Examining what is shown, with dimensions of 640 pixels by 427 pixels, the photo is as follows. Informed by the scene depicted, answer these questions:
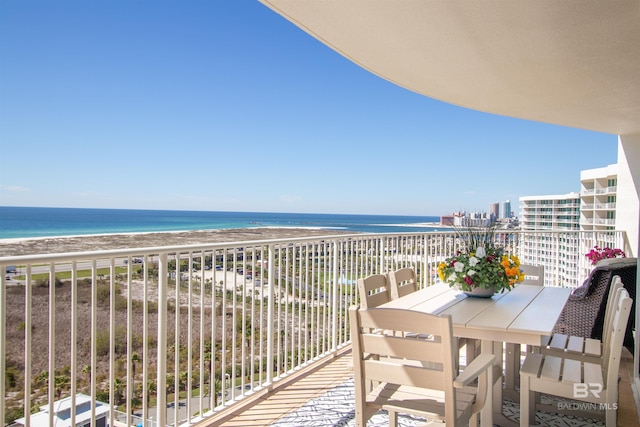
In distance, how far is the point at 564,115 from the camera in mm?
5574

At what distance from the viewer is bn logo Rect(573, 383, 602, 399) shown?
88.6 inches

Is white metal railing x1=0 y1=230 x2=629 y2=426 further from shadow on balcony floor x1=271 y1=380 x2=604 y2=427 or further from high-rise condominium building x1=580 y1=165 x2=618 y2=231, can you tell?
high-rise condominium building x1=580 y1=165 x2=618 y2=231

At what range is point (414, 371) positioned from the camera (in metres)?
1.79

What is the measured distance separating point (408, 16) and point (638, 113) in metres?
3.93

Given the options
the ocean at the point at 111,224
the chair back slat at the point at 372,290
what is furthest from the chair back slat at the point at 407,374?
the ocean at the point at 111,224

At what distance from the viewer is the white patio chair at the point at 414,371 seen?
1.68 metres

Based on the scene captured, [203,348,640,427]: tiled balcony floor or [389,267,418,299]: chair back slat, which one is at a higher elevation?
[389,267,418,299]: chair back slat

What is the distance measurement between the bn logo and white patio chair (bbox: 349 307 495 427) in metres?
0.60

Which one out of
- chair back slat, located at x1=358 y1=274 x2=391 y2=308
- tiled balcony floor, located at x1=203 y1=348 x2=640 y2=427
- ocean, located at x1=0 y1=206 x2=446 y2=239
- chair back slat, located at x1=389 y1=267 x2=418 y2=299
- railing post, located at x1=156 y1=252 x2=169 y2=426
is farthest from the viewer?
ocean, located at x1=0 y1=206 x2=446 y2=239

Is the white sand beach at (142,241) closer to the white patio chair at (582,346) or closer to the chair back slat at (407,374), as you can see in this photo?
the white patio chair at (582,346)

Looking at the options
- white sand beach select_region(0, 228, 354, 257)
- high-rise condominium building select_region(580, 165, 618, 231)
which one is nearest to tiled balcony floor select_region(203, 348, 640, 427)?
white sand beach select_region(0, 228, 354, 257)

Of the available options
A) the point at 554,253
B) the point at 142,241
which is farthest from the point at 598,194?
the point at 142,241

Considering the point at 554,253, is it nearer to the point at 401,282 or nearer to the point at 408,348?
the point at 401,282

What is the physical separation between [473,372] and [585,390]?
922 mm
